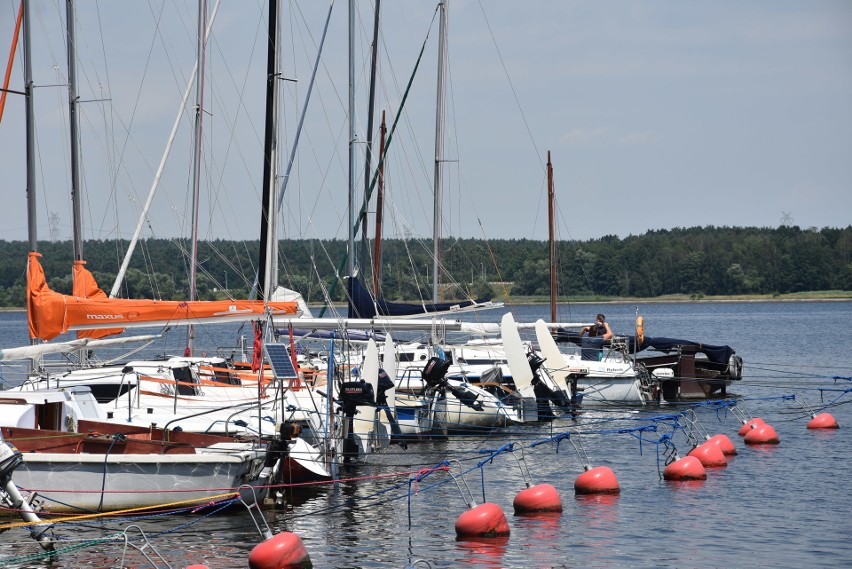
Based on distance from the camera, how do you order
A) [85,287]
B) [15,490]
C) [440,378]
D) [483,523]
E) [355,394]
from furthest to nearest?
[440,378]
[85,287]
[355,394]
[483,523]
[15,490]

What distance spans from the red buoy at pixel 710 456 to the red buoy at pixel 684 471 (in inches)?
50.8

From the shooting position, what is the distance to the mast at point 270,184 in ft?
90.0

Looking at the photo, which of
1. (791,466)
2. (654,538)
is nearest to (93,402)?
(654,538)

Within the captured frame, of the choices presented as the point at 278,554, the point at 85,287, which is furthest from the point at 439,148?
the point at 278,554

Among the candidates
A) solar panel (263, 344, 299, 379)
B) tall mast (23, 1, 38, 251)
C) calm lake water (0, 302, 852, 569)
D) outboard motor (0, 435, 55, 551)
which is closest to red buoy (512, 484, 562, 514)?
calm lake water (0, 302, 852, 569)

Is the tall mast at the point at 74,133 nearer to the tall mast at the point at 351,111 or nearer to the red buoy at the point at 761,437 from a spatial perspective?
the tall mast at the point at 351,111

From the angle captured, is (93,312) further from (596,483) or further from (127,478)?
(596,483)

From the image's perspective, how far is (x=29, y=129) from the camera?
95.0 feet

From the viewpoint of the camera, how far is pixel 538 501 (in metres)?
22.1

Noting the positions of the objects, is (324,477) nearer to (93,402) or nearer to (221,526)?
(221,526)

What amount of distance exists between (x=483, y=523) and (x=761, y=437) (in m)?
14.0

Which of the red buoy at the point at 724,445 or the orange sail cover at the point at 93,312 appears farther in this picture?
the red buoy at the point at 724,445

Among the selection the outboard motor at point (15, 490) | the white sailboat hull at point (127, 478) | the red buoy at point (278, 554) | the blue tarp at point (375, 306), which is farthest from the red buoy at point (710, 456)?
the outboard motor at point (15, 490)

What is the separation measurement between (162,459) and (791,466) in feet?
51.2
